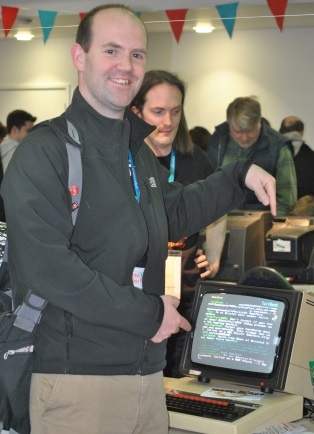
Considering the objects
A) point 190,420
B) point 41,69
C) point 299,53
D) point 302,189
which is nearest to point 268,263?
point 190,420

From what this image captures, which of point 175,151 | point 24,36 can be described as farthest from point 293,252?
point 24,36

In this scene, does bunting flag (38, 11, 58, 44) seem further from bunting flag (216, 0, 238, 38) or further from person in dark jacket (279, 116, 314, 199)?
person in dark jacket (279, 116, 314, 199)

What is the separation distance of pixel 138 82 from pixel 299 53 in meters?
6.32

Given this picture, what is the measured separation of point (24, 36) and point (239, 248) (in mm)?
4822

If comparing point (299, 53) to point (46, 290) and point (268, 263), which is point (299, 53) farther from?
point (46, 290)

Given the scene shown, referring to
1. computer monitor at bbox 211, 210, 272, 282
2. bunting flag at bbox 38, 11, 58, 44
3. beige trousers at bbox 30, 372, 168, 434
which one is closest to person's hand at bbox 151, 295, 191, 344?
beige trousers at bbox 30, 372, 168, 434

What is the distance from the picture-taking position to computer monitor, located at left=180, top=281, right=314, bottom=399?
247cm

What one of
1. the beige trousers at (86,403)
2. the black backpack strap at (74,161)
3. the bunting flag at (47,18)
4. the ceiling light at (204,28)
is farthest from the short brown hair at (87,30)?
the ceiling light at (204,28)

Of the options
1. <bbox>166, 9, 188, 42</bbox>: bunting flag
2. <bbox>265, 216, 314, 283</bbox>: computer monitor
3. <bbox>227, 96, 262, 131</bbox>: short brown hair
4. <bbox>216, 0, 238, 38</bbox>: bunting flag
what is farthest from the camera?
<bbox>166, 9, 188, 42</bbox>: bunting flag

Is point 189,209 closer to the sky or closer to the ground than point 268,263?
closer to the sky

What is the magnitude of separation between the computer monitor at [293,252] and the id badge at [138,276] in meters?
1.78

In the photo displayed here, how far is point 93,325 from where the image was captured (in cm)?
188

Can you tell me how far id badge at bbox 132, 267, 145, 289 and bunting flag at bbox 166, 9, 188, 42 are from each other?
5059 mm

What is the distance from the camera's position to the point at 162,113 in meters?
3.24
